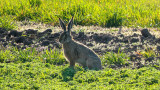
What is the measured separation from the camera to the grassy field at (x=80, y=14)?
37.7 feet

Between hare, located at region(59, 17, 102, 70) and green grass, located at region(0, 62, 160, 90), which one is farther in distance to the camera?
hare, located at region(59, 17, 102, 70)

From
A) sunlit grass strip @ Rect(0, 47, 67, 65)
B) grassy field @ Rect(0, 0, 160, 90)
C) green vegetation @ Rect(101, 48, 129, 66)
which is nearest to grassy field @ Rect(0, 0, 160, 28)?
grassy field @ Rect(0, 0, 160, 90)


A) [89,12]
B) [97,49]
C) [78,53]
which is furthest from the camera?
[89,12]

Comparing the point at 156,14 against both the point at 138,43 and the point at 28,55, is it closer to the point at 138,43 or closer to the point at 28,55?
the point at 138,43

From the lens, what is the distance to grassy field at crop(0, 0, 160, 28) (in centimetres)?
1148

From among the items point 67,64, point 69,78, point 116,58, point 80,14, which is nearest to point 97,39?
point 116,58

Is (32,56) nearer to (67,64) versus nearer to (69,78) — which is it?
(67,64)

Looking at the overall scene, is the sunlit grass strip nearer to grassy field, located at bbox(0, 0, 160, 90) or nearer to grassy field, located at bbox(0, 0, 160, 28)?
grassy field, located at bbox(0, 0, 160, 90)

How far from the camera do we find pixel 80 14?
12242mm

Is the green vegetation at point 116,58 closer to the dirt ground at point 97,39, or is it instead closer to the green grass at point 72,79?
the dirt ground at point 97,39

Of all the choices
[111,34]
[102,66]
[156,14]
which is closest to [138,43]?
[111,34]

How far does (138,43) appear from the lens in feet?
29.8

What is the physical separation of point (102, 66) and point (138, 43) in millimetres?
1934

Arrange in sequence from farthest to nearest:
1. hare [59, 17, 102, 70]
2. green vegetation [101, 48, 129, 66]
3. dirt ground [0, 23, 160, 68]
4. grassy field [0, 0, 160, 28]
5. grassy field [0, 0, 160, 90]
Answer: grassy field [0, 0, 160, 28] < dirt ground [0, 23, 160, 68] < green vegetation [101, 48, 129, 66] < hare [59, 17, 102, 70] < grassy field [0, 0, 160, 90]
